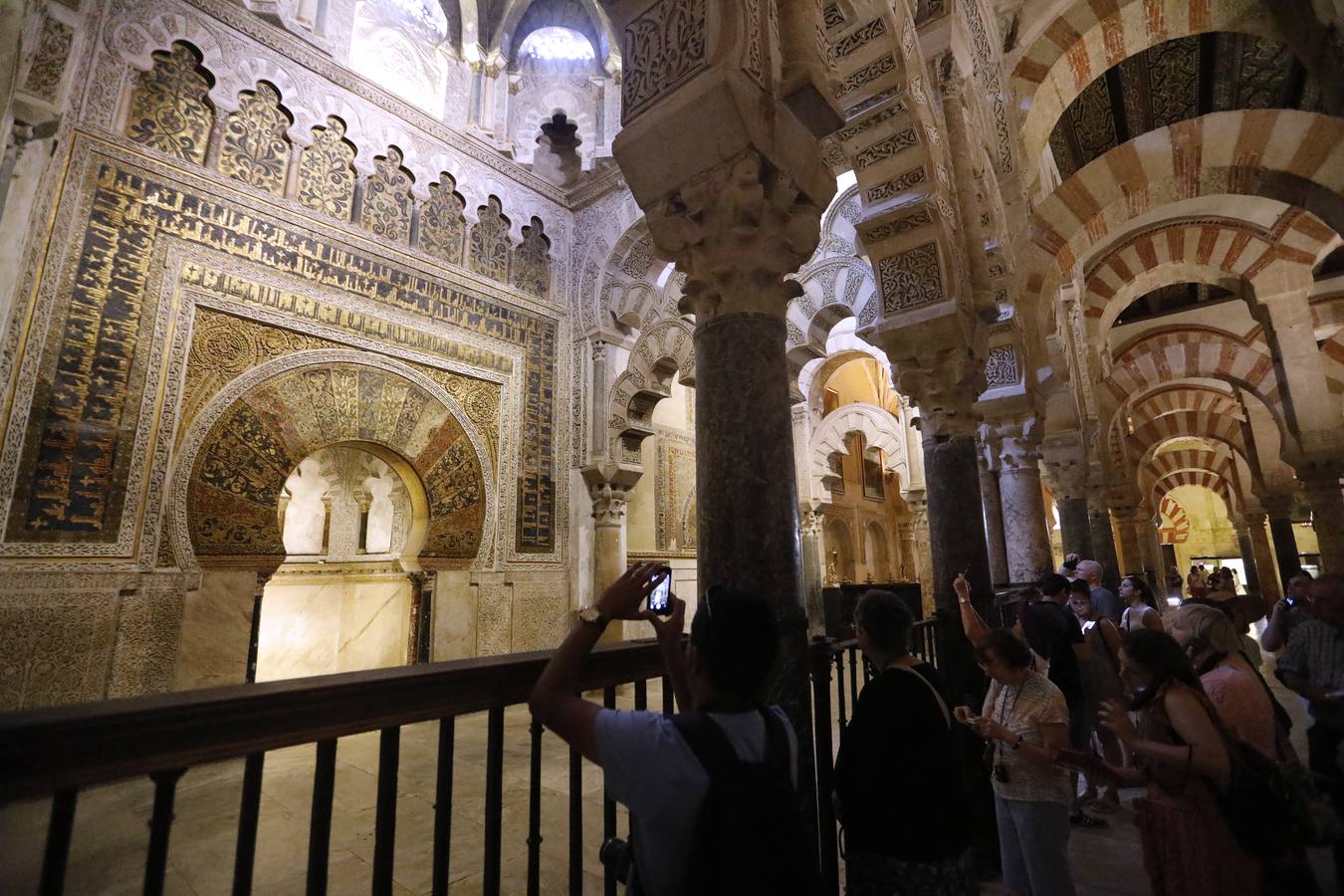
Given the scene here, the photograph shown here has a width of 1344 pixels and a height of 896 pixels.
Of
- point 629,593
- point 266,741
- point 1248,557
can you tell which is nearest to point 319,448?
point 266,741

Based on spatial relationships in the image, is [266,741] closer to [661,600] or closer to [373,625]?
[661,600]

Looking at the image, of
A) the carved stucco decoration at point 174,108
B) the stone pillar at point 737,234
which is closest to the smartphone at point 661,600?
the stone pillar at point 737,234

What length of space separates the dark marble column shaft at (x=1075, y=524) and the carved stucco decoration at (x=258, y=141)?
11155 millimetres

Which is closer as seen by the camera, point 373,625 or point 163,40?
point 163,40

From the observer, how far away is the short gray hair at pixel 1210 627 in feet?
6.97

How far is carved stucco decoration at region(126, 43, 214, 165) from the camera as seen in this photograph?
5.64 m

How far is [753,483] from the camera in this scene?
228cm

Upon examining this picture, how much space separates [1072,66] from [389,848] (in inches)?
328

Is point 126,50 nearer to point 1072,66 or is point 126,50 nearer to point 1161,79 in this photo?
point 1072,66

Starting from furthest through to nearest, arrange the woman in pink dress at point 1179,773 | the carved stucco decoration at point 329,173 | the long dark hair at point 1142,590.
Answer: the carved stucco decoration at point 329,173
the long dark hair at point 1142,590
the woman in pink dress at point 1179,773

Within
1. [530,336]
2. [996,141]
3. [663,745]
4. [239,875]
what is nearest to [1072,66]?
[996,141]

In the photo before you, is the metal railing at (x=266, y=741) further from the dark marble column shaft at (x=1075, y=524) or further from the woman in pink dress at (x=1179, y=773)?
the dark marble column shaft at (x=1075, y=524)

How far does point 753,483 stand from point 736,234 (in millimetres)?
1006

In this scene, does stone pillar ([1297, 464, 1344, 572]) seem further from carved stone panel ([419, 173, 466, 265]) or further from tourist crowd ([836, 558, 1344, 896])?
carved stone panel ([419, 173, 466, 265])
